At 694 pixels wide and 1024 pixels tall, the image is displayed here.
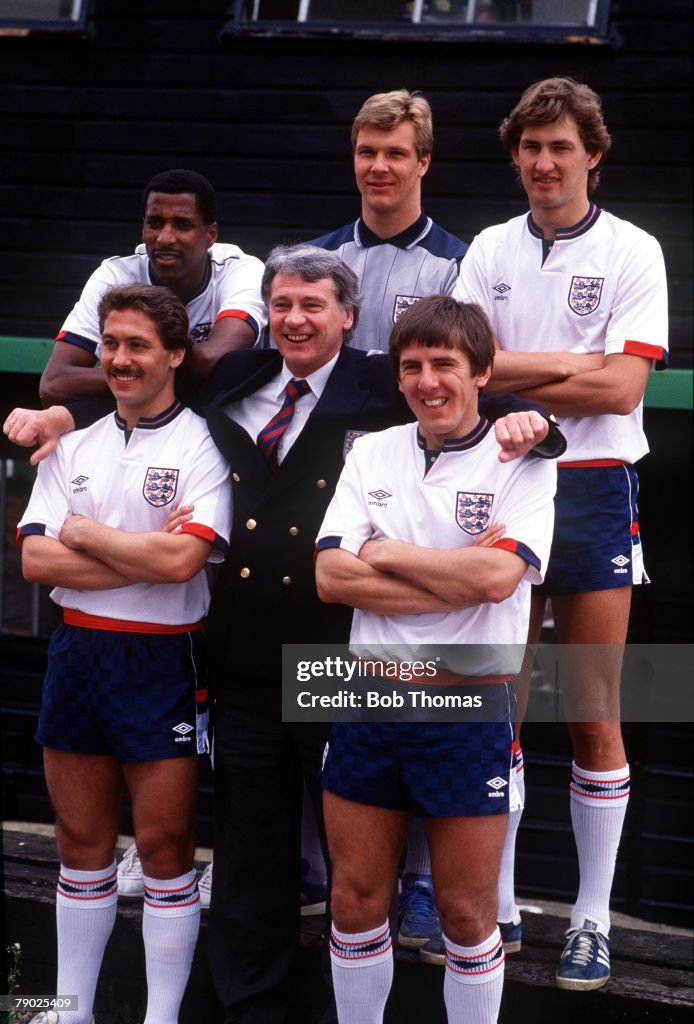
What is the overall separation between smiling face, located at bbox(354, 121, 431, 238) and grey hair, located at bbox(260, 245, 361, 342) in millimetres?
349

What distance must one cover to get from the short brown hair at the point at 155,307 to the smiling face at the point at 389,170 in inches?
25.9

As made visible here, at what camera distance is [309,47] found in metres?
5.70

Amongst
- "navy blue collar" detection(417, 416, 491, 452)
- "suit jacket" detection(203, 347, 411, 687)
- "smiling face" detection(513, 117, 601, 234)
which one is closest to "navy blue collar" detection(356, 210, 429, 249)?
"smiling face" detection(513, 117, 601, 234)

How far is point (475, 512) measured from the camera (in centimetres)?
290

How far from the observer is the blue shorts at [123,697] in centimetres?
320

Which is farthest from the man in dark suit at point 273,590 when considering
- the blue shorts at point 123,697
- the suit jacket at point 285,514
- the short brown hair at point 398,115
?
the short brown hair at point 398,115

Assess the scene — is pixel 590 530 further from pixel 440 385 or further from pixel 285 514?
pixel 285 514

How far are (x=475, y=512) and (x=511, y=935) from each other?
146 cm

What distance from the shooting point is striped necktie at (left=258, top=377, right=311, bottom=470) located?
3260mm

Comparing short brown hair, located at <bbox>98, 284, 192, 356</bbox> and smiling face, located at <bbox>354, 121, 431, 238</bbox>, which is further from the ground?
smiling face, located at <bbox>354, 121, 431, 238</bbox>

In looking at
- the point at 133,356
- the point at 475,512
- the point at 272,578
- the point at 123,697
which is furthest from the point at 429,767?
the point at 133,356

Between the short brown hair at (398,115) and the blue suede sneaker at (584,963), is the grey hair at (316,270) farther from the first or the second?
the blue suede sneaker at (584,963)

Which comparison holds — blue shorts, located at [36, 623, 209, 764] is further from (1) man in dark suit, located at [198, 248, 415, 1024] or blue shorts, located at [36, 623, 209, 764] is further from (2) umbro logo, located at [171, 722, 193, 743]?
(1) man in dark suit, located at [198, 248, 415, 1024]

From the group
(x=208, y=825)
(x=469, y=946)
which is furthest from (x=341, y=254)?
(x=208, y=825)
